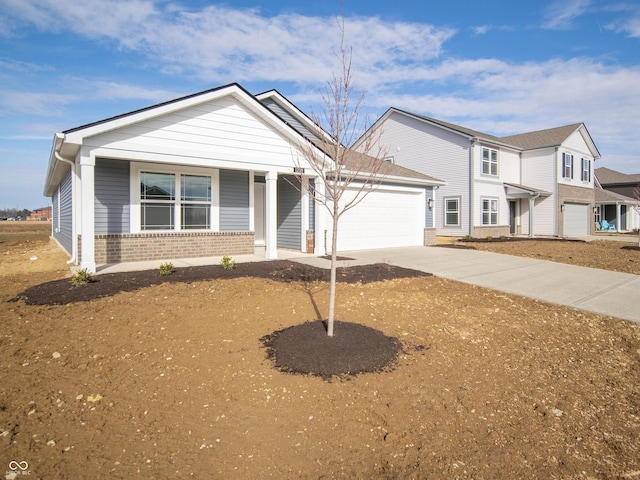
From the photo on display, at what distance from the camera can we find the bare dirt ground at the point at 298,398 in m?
2.79

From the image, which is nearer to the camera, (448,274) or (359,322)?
(359,322)

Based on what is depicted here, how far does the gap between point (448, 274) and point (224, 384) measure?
7078mm

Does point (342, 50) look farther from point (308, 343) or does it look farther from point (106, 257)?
point (106, 257)

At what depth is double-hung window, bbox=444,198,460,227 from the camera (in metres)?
22.6

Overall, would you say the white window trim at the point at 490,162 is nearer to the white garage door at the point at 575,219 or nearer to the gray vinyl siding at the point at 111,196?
the white garage door at the point at 575,219

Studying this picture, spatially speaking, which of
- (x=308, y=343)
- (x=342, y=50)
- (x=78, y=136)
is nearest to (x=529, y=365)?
(x=308, y=343)

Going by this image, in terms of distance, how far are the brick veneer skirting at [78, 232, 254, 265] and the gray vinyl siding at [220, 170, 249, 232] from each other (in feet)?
1.00

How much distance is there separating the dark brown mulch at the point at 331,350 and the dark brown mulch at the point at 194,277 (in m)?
3.11

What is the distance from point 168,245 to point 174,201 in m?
1.33

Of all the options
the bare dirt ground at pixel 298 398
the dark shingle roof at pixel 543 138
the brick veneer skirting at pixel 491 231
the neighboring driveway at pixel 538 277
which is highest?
the dark shingle roof at pixel 543 138

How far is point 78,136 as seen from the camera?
28.0ft

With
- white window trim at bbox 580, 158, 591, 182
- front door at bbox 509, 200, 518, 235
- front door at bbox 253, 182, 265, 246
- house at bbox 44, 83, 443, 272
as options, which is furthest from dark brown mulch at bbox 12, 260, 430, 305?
white window trim at bbox 580, 158, 591, 182

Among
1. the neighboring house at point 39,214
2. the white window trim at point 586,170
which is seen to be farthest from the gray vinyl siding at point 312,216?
the neighboring house at point 39,214

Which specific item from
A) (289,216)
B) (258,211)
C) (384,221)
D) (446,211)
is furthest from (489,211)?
(258,211)
